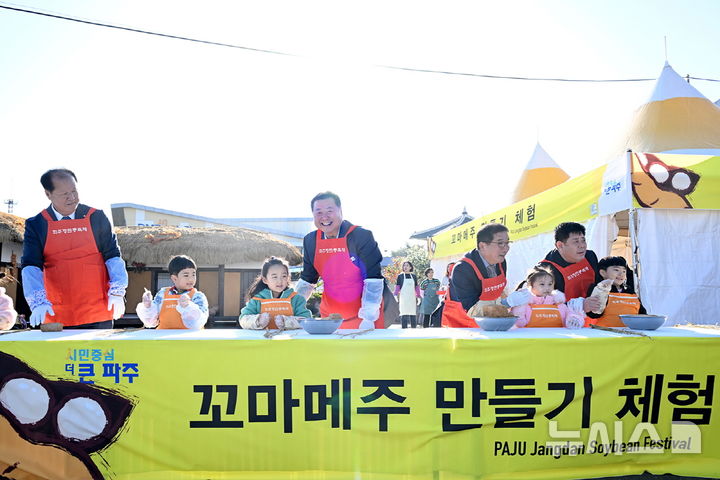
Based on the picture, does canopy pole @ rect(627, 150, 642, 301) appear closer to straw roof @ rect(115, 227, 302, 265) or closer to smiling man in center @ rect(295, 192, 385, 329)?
smiling man in center @ rect(295, 192, 385, 329)

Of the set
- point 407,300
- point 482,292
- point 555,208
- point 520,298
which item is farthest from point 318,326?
point 407,300

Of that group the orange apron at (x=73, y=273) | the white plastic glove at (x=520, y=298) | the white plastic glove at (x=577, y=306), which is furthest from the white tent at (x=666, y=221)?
the orange apron at (x=73, y=273)

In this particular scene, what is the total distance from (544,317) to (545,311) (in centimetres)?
3

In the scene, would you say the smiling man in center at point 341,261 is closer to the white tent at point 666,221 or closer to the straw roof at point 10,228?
the white tent at point 666,221

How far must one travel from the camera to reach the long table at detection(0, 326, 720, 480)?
1978mm

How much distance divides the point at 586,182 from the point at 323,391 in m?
4.35

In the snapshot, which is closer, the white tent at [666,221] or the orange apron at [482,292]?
the orange apron at [482,292]

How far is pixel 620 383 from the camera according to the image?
204 cm

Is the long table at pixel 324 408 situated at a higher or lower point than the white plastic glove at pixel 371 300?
lower

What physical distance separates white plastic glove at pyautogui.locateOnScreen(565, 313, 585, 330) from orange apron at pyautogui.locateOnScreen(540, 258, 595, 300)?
0.72m

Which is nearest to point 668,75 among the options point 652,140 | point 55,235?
point 652,140

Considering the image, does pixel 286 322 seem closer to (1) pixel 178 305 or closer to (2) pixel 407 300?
(1) pixel 178 305

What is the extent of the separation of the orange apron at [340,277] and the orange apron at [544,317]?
949mm

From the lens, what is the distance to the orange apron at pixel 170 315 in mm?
2898
